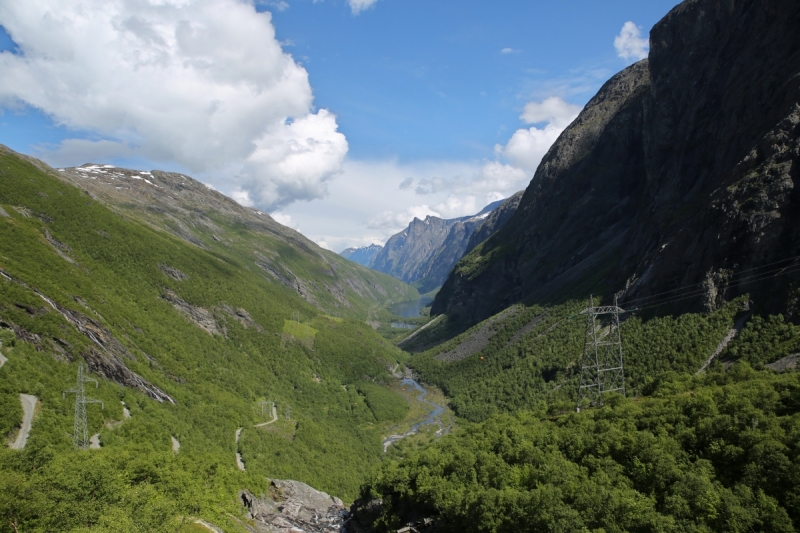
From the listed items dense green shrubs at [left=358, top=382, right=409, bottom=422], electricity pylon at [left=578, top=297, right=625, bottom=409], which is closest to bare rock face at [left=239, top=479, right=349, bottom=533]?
electricity pylon at [left=578, top=297, right=625, bottom=409]

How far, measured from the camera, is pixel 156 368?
298 feet

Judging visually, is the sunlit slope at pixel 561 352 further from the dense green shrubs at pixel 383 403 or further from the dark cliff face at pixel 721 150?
the dense green shrubs at pixel 383 403

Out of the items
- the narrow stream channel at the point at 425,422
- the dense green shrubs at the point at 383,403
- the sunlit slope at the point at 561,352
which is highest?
the sunlit slope at the point at 561,352

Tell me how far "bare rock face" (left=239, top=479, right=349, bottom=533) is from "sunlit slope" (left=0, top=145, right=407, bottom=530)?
3.76 metres

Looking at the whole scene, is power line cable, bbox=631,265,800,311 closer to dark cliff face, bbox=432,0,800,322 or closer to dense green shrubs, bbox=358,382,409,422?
dark cliff face, bbox=432,0,800,322

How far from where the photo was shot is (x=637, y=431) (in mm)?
45000

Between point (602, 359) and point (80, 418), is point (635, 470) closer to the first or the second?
point (80, 418)

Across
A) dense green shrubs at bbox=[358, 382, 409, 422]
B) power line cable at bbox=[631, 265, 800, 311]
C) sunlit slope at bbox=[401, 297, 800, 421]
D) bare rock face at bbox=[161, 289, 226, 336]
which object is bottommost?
dense green shrubs at bbox=[358, 382, 409, 422]

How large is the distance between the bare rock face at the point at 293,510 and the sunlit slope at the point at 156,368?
376cm

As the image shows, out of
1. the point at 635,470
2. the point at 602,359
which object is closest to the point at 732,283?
the point at 602,359

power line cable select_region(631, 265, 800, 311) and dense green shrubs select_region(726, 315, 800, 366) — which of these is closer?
dense green shrubs select_region(726, 315, 800, 366)

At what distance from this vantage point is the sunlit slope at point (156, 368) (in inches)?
2094

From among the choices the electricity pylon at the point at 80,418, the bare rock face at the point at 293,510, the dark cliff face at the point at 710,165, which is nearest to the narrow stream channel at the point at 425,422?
the bare rock face at the point at 293,510

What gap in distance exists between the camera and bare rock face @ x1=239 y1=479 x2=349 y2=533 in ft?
203
